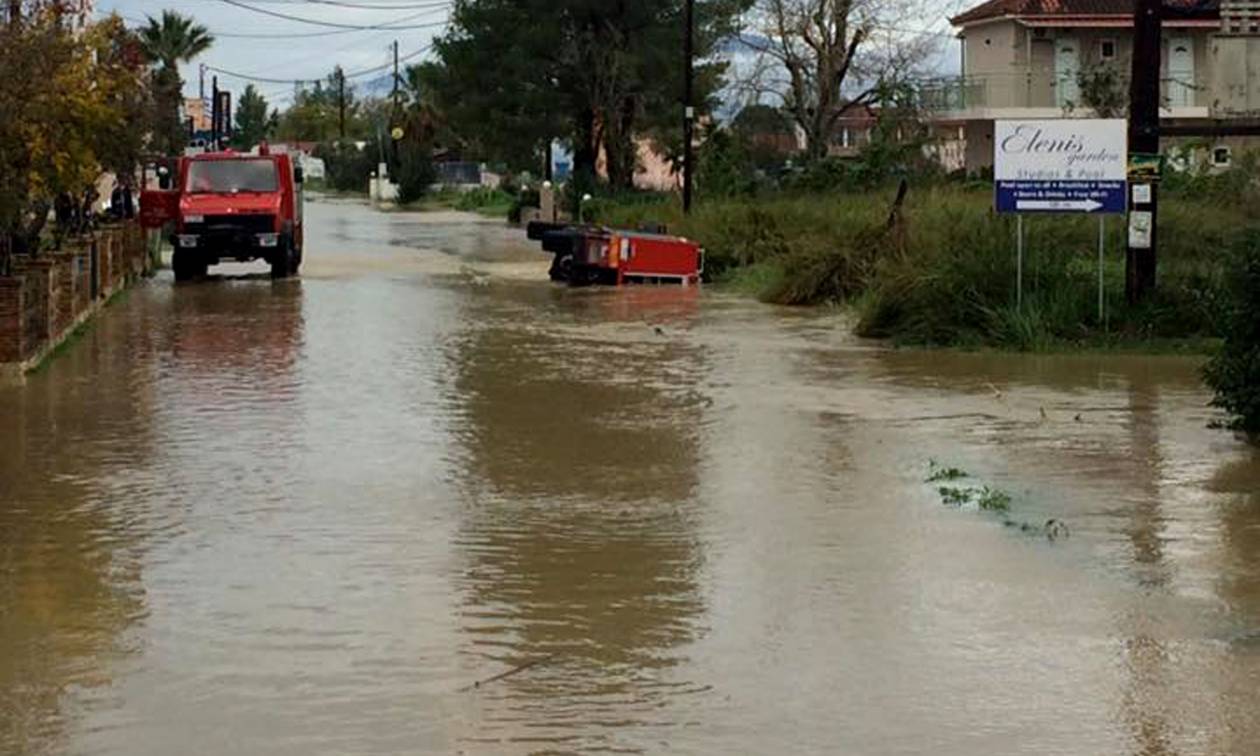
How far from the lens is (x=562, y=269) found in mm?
36562

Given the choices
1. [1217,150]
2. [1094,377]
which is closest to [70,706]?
[1094,377]

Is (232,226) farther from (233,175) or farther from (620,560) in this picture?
(620,560)

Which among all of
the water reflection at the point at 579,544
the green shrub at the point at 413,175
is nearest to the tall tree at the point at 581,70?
the green shrub at the point at 413,175

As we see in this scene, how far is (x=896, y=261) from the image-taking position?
1035 inches

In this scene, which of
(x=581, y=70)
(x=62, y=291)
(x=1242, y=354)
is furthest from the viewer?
(x=581, y=70)

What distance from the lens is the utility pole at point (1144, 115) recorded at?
23.2m

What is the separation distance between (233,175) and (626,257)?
7.62 metres

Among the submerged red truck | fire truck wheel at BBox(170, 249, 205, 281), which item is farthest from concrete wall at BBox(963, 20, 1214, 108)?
fire truck wheel at BBox(170, 249, 205, 281)

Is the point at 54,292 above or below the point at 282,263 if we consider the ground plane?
above

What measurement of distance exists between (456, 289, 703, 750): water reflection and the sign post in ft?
16.8

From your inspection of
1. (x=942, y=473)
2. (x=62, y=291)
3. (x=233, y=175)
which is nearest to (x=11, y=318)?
(x=62, y=291)

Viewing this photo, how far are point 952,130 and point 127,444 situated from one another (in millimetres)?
55107

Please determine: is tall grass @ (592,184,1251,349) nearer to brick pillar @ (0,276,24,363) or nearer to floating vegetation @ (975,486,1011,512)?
floating vegetation @ (975,486,1011,512)

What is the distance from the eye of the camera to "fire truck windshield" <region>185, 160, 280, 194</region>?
123 ft
